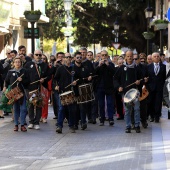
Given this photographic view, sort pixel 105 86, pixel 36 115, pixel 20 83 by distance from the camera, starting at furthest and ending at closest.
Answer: pixel 105 86 → pixel 36 115 → pixel 20 83

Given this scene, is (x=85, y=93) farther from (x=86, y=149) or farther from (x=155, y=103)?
(x=86, y=149)

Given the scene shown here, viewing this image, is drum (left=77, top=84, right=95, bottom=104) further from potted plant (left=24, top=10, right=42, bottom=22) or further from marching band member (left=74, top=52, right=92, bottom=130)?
potted plant (left=24, top=10, right=42, bottom=22)

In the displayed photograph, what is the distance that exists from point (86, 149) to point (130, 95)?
3158mm

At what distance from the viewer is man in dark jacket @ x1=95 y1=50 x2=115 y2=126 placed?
1722 cm

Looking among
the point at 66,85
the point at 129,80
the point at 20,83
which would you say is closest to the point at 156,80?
Answer: the point at 129,80

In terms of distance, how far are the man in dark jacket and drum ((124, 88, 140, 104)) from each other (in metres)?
1.60

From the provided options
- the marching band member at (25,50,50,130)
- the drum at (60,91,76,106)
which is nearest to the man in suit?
the marching band member at (25,50,50,130)

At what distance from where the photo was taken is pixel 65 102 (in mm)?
15430

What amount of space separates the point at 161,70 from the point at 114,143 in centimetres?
515

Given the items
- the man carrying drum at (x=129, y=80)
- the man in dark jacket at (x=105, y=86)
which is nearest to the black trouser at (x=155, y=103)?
the man in dark jacket at (x=105, y=86)

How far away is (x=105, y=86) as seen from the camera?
57.1ft

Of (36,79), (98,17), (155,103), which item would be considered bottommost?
(155,103)

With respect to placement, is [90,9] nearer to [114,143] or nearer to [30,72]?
[30,72]

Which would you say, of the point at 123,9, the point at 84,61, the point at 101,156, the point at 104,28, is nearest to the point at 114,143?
the point at 101,156
